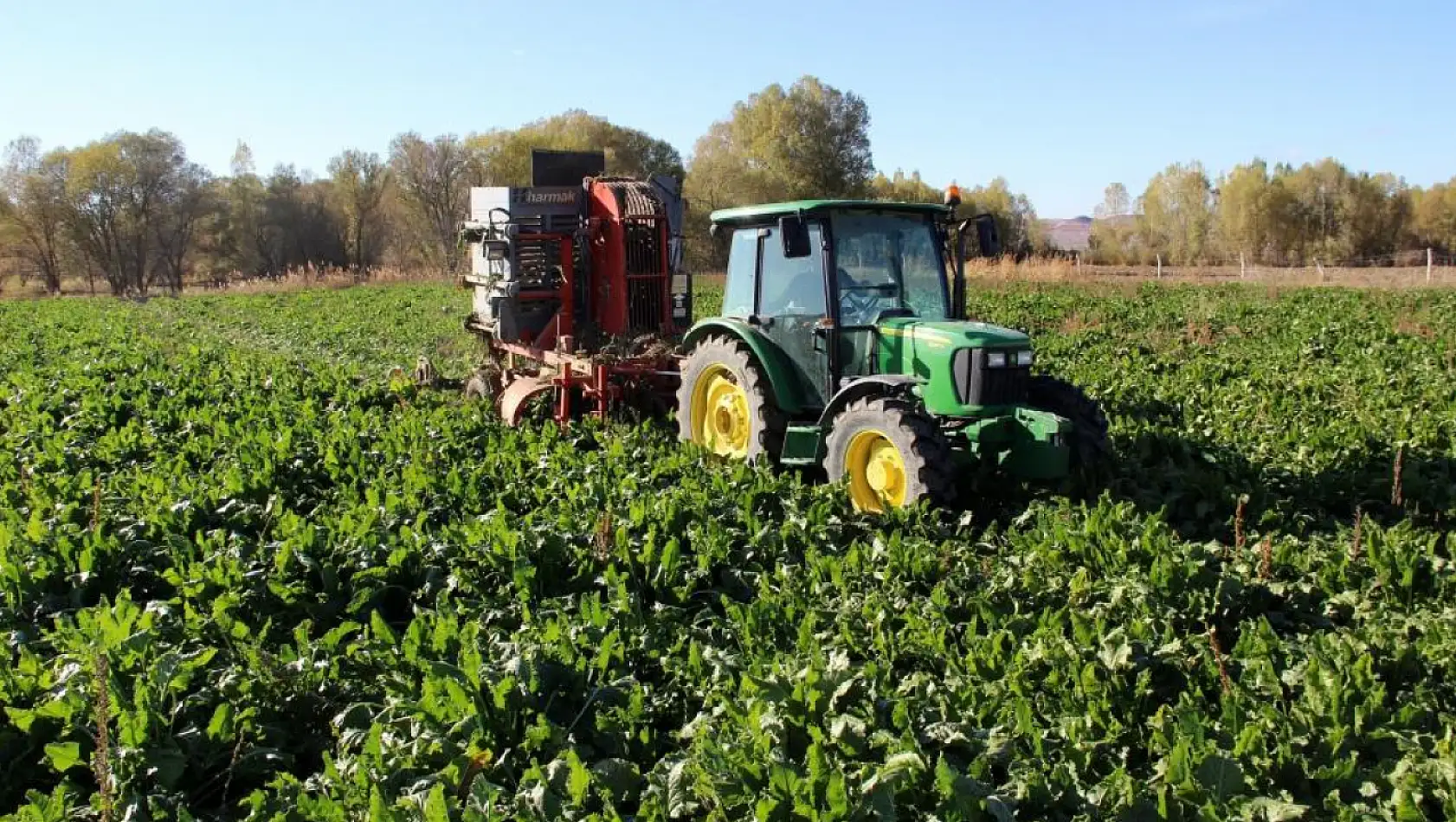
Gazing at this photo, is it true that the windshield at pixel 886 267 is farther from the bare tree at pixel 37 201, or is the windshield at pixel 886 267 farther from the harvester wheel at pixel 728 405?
the bare tree at pixel 37 201

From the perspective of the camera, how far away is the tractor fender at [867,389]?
21.2 feet

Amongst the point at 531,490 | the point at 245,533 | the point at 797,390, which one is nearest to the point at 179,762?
the point at 245,533

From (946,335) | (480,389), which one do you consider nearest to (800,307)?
(946,335)

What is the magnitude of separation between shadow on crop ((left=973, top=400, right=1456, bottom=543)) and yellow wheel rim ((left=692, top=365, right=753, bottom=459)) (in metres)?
1.97

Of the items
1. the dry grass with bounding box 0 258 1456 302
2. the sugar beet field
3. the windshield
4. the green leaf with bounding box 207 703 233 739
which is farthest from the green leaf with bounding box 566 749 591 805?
the dry grass with bounding box 0 258 1456 302

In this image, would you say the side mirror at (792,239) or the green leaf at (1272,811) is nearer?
the green leaf at (1272,811)

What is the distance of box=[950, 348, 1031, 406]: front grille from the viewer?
20.9 ft

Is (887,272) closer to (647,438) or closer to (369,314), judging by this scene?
(647,438)

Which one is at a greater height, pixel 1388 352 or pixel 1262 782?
pixel 1388 352

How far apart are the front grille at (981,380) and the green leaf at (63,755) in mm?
5004

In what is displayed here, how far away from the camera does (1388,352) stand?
42.2 ft

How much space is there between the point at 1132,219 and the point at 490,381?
200 ft

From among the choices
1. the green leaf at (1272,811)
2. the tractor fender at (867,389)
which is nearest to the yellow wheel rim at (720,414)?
the tractor fender at (867,389)

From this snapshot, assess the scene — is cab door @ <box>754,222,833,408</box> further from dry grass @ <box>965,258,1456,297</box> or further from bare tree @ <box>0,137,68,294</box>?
bare tree @ <box>0,137,68,294</box>
